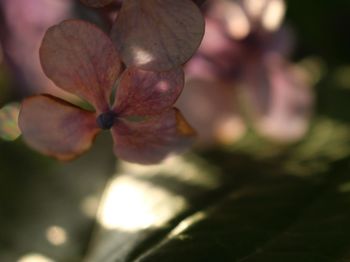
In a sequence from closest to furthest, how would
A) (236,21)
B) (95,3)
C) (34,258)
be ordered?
(95,3) < (34,258) < (236,21)

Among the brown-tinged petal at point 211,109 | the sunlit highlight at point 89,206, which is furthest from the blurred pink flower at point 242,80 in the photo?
the sunlit highlight at point 89,206

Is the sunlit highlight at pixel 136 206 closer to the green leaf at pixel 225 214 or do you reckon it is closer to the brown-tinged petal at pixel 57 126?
the green leaf at pixel 225 214

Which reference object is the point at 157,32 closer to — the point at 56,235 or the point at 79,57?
the point at 79,57

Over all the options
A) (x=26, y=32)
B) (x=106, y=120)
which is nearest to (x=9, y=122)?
(x=26, y=32)

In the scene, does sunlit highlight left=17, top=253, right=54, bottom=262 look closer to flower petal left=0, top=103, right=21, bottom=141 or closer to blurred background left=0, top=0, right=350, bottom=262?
blurred background left=0, top=0, right=350, bottom=262

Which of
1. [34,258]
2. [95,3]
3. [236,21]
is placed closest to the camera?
[95,3]

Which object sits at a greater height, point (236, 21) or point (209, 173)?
point (236, 21)

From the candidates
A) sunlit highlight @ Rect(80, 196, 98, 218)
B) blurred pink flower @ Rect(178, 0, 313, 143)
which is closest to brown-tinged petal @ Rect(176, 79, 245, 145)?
blurred pink flower @ Rect(178, 0, 313, 143)

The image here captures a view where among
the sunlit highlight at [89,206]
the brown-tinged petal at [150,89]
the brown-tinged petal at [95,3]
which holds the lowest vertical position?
the sunlit highlight at [89,206]
